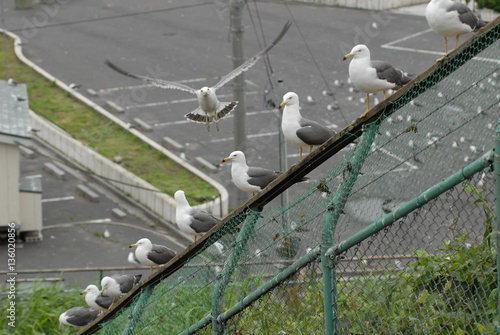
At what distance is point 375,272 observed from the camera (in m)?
5.96

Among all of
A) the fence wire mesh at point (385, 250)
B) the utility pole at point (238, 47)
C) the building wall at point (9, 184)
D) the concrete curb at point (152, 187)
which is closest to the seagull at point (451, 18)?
the fence wire mesh at point (385, 250)

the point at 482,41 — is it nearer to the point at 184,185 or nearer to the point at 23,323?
the point at 23,323

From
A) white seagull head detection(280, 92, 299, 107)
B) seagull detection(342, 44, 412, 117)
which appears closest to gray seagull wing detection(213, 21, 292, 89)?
white seagull head detection(280, 92, 299, 107)

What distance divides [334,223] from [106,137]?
18513mm

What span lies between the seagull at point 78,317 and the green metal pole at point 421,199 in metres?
6.48

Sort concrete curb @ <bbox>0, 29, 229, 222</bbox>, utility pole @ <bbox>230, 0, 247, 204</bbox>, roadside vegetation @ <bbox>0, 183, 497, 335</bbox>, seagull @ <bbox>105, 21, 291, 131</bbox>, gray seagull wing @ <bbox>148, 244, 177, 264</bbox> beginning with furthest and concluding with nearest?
concrete curb @ <bbox>0, 29, 229, 222</bbox> → utility pole @ <bbox>230, 0, 247, 204</bbox> → seagull @ <bbox>105, 21, 291, 131</bbox> → gray seagull wing @ <bbox>148, 244, 177, 264</bbox> → roadside vegetation @ <bbox>0, 183, 497, 335</bbox>

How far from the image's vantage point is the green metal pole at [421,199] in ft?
15.4

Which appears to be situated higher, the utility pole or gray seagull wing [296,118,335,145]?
the utility pole

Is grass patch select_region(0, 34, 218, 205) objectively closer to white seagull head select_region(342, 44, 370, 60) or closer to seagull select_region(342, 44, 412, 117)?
white seagull head select_region(342, 44, 370, 60)

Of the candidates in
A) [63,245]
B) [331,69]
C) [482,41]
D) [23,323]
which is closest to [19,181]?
[63,245]

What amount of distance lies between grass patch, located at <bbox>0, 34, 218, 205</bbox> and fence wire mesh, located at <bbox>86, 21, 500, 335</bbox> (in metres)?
12.7

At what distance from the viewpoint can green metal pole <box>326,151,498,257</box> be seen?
4695mm

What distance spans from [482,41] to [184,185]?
49.5ft

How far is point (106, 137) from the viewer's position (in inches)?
925
